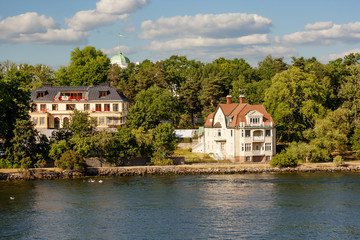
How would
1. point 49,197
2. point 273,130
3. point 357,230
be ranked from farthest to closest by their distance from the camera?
point 273,130
point 49,197
point 357,230

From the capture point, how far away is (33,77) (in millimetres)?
124500

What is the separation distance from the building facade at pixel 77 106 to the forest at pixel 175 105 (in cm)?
511

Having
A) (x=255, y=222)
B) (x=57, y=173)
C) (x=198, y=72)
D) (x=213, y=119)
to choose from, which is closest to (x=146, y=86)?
(x=198, y=72)

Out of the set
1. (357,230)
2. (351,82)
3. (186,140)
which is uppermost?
(351,82)

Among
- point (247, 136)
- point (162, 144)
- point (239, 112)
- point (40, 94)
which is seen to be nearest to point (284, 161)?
point (247, 136)

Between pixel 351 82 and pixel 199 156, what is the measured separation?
32.1 metres

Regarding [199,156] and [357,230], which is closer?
[357,230]

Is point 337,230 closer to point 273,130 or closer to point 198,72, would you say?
point 273,130

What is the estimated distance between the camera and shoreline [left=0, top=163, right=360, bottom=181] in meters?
70.1

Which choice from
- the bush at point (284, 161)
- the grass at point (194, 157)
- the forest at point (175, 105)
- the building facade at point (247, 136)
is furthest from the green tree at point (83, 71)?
Answer: the bush at point (284, 161)

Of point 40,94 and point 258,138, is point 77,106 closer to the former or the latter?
point 40,94

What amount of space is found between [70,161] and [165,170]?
42.2 ft

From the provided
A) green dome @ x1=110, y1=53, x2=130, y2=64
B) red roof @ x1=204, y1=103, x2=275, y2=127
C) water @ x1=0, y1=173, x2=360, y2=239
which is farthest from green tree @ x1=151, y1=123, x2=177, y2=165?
green dome @ x1=110, y1=53, x2=130, y2=64

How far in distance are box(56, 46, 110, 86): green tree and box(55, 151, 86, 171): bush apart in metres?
45.1
